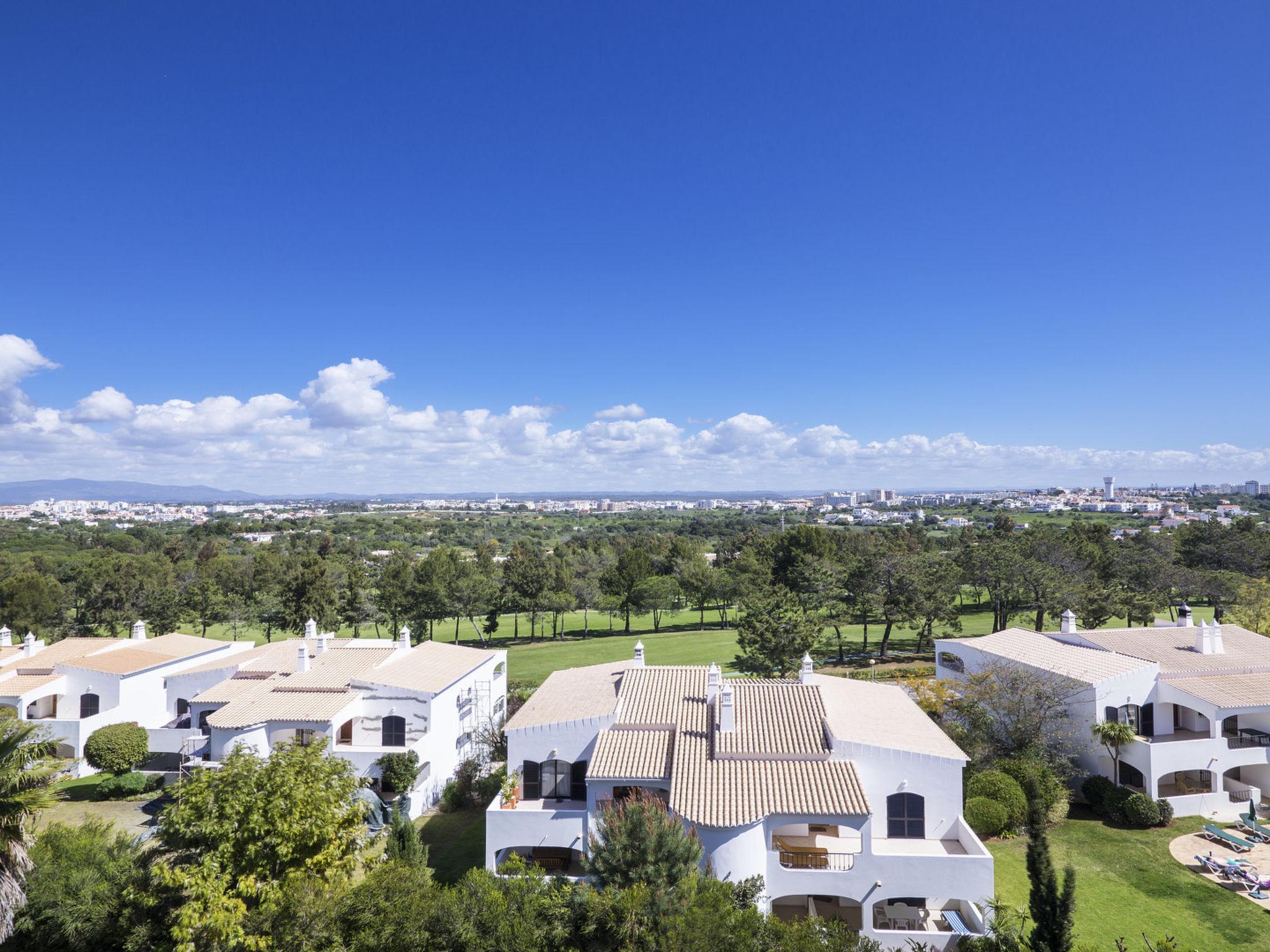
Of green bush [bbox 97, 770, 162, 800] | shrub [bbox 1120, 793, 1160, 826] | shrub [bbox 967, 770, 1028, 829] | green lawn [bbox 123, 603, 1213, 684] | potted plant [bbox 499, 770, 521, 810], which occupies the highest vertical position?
potted plant [bbox 499, 770, 521, 810]

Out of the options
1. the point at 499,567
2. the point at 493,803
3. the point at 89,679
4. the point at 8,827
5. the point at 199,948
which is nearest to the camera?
the point at 8,827

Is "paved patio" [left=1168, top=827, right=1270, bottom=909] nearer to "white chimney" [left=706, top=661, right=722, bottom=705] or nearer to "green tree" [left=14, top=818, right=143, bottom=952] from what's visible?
"white chimney" [left=706, top=661, right=722, bottom=705]

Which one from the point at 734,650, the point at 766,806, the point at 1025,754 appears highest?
the point at 766,806

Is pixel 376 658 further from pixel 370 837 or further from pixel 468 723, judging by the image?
pixel 370 837

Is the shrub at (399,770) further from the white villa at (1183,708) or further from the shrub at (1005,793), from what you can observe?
the white villa at (1183,708)

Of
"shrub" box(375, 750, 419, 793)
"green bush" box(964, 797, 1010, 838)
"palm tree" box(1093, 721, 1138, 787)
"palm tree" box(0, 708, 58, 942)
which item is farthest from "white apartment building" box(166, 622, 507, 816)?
"palm tree" box(1093, 721, 1138, 787)

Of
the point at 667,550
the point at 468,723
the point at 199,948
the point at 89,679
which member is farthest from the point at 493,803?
the point at 667,550

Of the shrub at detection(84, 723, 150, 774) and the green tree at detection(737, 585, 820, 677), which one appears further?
the green tree at detection(737, 585, 820, 677)
